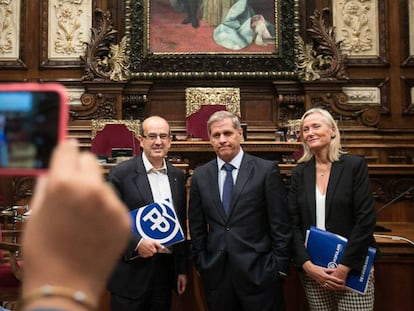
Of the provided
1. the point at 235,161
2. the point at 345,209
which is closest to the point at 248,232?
the point at 235,161

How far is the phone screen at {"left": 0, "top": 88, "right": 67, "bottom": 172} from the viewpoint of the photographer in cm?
66

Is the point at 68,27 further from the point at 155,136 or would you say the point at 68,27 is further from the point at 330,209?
the point at 330,209

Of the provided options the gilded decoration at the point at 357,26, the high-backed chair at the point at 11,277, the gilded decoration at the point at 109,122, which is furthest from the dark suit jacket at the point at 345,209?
the gilded decoration at the point at 357,26

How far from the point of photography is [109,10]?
23.5 feet

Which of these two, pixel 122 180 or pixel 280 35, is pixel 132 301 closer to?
pixel 122 180

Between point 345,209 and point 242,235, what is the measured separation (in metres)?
0.54

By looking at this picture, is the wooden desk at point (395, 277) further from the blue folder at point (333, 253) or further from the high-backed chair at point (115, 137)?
the high-backed chair at point (115, 137)

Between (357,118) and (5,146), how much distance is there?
6.74m

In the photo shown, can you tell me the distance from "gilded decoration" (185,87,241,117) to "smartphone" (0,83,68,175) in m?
6.24

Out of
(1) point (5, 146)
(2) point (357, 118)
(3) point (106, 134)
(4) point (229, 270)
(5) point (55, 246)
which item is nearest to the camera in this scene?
(5) point (55, 246)

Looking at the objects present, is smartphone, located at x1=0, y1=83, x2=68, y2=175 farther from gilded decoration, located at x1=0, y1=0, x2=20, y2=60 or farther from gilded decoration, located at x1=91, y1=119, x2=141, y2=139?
gilded decoration, located at x1=0, y1=0, x2=20, y2=60

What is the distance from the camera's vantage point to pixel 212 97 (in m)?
6.94

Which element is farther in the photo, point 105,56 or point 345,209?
point 105,56

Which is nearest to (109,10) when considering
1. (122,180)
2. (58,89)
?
(122,180)
